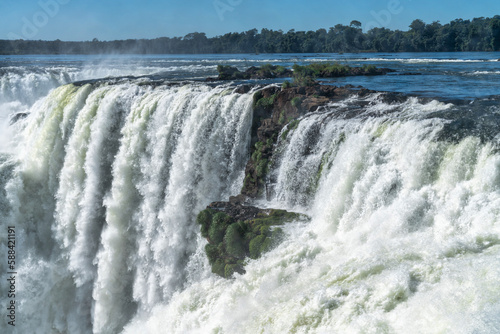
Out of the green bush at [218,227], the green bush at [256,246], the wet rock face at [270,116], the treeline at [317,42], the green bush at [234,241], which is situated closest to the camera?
the green bush at [256,246]

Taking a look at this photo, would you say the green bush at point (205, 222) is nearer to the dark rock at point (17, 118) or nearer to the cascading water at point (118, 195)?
the cascading water at point (118, 195)

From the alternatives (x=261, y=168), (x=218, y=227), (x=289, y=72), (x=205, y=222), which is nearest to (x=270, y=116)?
(x=261, y=168)

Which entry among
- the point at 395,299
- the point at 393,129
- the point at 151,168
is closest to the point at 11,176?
the point at 151,168

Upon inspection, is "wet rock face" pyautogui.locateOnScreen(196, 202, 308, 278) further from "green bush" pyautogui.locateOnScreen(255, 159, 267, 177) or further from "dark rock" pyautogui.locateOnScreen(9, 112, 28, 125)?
"dark rock" pyautogui.locateOnScreen(9, 112, 28, 125)

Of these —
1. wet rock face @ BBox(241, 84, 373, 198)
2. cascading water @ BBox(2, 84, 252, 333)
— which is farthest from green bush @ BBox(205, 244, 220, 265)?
wet rock face @ BBox(241, 84, 373, 198)

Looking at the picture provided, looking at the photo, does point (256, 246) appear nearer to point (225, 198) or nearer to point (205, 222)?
point (205, 222)

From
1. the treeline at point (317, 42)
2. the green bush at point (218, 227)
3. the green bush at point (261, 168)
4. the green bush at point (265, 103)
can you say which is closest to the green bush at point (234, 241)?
the green bush at point (218, 227)
